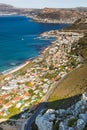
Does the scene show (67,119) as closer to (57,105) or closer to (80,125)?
(80,125)

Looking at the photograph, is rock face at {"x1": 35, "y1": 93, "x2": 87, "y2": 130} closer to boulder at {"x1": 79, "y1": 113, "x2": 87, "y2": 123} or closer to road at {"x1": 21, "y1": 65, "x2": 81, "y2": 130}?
boulder at {"x1": 79, "y1": 113, "x2": 87, "y2": 123}

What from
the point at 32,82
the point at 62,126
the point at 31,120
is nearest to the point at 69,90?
the point at 31,120

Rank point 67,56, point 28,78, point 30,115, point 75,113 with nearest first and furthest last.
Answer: point 75,113 < point 30,115 < point 28,78 < point 67,56

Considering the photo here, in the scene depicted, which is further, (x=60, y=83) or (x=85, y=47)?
(x=85, y=47)

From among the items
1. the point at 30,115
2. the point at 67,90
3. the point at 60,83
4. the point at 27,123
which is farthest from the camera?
the point at 60,83

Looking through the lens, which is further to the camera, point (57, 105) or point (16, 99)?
point (16, 99)

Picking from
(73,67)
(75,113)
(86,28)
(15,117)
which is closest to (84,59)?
(73,67)

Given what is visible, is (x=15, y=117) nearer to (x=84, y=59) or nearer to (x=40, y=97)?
(x=40, y=97)
